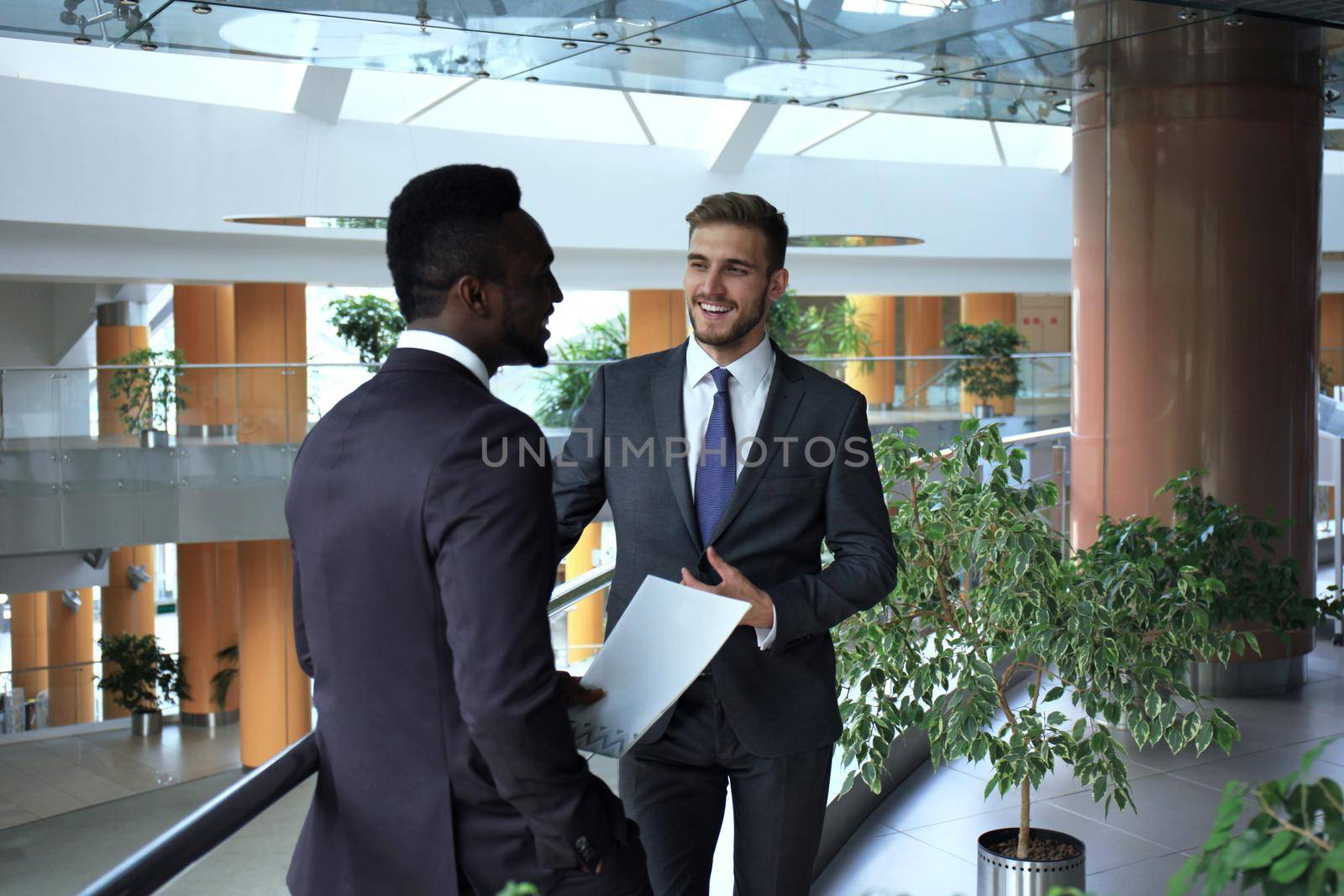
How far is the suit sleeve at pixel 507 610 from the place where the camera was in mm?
1342

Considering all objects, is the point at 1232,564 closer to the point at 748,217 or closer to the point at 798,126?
the point at 748,217

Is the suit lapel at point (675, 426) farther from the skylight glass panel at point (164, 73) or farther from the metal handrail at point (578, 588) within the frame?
the skylight glass panel at point (164, 73)

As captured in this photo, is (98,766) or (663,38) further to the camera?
(98,766)

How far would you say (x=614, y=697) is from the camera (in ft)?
5.48

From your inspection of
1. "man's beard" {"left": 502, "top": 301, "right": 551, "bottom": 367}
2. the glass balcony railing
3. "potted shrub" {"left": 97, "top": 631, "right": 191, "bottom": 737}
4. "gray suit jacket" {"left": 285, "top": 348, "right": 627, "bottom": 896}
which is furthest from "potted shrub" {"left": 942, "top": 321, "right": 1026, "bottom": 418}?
"gray suit jacket" {"left": 285, "top": 348, "right": 627, "bottom": 896}

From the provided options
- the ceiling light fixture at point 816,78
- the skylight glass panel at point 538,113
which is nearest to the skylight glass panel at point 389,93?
the skylight glass panel at point 538,113

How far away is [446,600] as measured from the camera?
1362 millimetres

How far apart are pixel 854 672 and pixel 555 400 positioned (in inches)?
398

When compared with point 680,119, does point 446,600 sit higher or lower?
lower

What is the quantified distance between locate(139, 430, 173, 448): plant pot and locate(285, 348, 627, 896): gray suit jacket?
11.1 metres

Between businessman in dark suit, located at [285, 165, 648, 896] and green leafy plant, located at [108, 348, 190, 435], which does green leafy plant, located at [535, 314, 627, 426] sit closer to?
green leafy plant, located at [108, 348, 190, 435]

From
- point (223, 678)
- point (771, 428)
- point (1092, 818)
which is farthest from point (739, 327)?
point (223, 678)

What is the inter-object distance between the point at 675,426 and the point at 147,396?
10678mm

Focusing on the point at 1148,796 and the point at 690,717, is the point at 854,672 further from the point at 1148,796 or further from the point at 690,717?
the point at 1148,796
